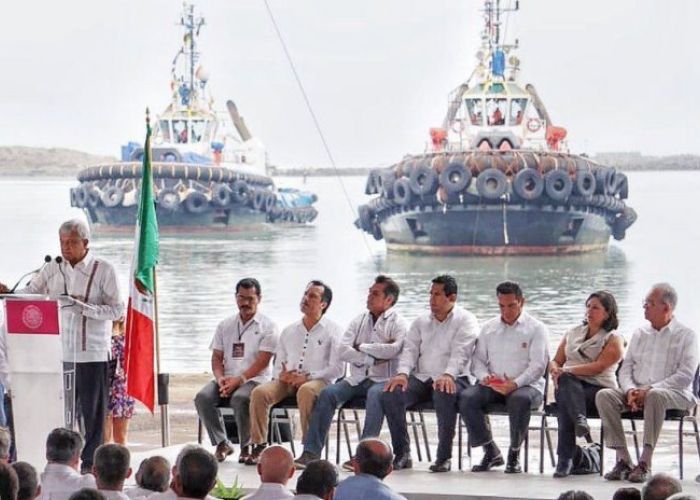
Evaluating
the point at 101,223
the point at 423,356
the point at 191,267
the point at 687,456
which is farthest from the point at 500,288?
the point at 101,223

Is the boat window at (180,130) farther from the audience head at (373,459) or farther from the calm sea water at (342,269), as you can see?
the audience head at (373,459)

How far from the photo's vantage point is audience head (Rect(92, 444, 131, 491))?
424 cm

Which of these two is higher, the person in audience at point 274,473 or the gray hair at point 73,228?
the gray hair at point 73,228

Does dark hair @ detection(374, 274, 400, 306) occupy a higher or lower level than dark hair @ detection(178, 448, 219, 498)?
higher

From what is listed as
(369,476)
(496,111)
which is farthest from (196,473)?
(496,111)

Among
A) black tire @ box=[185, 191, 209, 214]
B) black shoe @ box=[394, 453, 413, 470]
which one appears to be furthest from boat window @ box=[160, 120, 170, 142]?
black shoe @ box=[394, 453, 413, 470]

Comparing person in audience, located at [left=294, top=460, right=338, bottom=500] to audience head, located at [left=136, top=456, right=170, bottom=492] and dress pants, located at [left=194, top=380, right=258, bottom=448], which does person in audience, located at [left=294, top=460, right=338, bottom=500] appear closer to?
audience head, located at [left=136, top=456, right=170, bottom=492]

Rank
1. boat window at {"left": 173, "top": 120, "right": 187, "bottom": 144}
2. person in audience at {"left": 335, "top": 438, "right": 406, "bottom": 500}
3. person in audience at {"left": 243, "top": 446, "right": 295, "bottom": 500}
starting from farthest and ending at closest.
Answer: boat window at {"left": 173, "top": 120, "right": 187, "bottom": 144}
person in audience at {"left": 335, "top": 438, "right": 406, "bottom": 500}
person in audience at {"left": 243, "top": 446, "right": 295, "bottom": 500}

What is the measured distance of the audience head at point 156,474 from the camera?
436cm

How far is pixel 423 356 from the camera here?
6348mm

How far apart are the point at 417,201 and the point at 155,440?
19.0 metres

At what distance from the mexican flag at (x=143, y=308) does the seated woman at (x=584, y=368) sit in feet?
5.06

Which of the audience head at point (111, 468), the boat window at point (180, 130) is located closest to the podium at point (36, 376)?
the audience head at point (111, 468)

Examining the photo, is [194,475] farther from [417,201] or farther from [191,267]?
[191,267]
